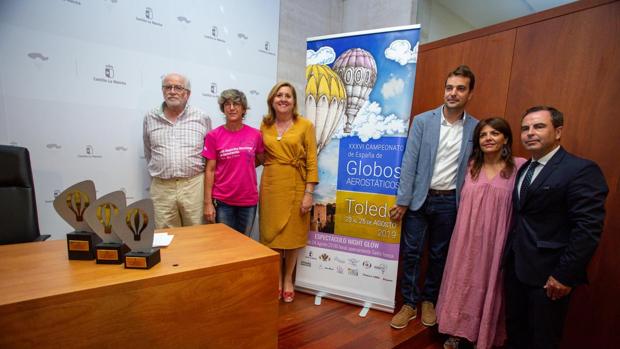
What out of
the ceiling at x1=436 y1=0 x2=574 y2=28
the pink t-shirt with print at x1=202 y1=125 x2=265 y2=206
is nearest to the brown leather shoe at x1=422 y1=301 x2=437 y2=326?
the pink t-shirt with print at x1=202 y1=125 x2=265 y2=206

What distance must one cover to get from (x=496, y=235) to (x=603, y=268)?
70 cm

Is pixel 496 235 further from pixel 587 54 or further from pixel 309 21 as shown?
pixel 309 21

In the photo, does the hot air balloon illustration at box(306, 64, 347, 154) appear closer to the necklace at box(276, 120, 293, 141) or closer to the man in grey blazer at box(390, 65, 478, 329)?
the necklace at box(276, 120, 293, 141)

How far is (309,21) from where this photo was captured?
3.04 metres

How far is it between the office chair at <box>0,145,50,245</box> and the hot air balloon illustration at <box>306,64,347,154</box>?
170 cm

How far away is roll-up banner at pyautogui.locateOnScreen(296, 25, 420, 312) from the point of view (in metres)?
1.92

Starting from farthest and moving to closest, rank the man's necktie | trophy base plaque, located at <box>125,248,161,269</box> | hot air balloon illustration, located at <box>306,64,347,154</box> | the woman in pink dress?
hot air balloon illustration, located at <box>306,64,347,154</box>, the woman in pink dress, the man's necktie, trophy base plaque, located at <box>125,248,161,269</box>

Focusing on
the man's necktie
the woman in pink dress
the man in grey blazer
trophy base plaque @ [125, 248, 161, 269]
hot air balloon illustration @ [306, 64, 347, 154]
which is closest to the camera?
trophy base plaque @ [125, 248, 161, 269]

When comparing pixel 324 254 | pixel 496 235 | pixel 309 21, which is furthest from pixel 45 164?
pixel 496 235

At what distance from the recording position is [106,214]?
1.00 m

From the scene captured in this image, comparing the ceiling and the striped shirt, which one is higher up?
the ceiling

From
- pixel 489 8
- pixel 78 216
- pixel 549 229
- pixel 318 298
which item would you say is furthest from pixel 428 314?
pixel 489 8

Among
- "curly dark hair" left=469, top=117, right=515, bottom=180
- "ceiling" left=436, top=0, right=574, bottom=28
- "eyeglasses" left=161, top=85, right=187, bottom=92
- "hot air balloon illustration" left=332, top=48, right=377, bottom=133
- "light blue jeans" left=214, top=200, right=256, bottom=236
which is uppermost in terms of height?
"ceiling" left=436, top=0, right=574, bottom=28

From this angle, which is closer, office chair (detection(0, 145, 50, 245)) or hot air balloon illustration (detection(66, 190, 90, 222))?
hot air balloon illustration (detection(66, 190, 90, 222))
